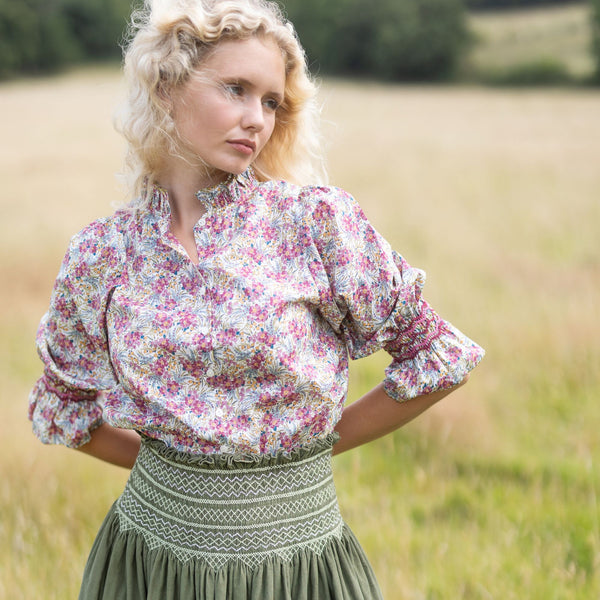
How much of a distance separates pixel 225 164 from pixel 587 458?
8.69 ft

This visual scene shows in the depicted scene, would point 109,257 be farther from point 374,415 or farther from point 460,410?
point 460,410

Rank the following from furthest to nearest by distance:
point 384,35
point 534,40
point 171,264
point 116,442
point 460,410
→ point 384,35, point 534,40, point 460,410, point 116,442, point 171,264

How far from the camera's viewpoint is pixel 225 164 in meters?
1.64

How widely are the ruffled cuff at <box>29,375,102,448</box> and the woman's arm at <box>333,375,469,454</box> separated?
549 millimetres

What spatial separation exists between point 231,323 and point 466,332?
398cm

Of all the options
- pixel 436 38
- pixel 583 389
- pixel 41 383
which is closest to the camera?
pixel 41 383

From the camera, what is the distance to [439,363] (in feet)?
5.42

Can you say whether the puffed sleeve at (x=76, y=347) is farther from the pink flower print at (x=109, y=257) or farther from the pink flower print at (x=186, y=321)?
the pink flower print at (x=186, y=321)

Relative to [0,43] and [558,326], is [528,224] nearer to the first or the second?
[558,326]

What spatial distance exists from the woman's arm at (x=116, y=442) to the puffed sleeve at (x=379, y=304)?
587 millimetres

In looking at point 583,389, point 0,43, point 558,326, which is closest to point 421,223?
point 558,326

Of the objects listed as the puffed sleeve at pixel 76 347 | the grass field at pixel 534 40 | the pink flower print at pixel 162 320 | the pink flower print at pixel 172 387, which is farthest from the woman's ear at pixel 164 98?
the grass field at pixel 534 40

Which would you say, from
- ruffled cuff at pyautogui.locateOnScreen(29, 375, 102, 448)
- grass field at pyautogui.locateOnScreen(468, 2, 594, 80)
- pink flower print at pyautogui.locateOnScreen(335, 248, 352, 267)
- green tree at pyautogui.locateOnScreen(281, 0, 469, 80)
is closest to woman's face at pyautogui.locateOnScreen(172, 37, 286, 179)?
pink flower print at pyautogui.locateOnScreen(335, 248, 352, 267)

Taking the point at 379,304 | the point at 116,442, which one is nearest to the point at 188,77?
the point at 379,304
